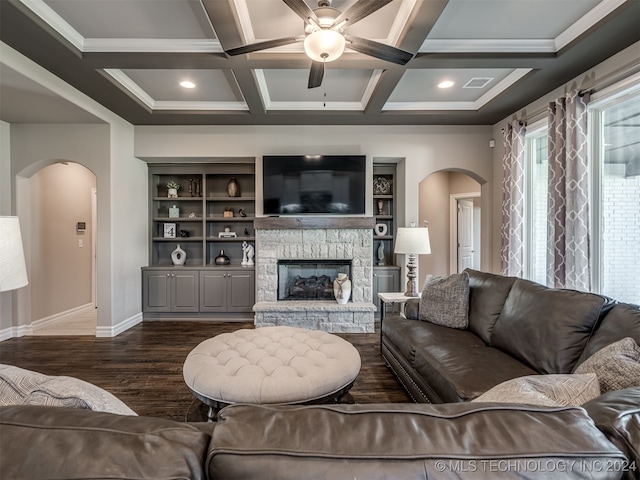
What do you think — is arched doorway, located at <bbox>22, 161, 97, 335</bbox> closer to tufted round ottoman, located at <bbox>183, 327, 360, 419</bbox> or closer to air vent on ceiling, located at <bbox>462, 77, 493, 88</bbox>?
tufted round ottoman, located at <bbox>183, 327, 360, 419</bbox>

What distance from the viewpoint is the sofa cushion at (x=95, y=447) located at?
0.57m

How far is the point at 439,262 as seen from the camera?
616cm

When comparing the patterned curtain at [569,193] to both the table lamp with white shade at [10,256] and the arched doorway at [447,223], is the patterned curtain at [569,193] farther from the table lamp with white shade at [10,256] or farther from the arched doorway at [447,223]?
the table lamp with white shade at [10,256]

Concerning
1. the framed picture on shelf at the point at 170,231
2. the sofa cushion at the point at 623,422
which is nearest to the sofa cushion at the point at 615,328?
the sofa cushion at the point at 623,422

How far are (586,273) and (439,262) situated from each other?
10.9 feet

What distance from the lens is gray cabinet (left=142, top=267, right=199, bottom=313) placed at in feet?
15.6

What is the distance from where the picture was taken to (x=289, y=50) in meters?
2.81

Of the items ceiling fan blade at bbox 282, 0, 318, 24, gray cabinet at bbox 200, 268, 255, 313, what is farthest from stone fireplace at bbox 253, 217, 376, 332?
→ ceiling fan blade at bbox 282, 0, 318, 24

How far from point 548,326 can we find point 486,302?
2.20 ft

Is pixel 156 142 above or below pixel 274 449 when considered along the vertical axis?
above

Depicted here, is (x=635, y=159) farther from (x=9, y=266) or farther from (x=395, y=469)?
(x=9, y=266)

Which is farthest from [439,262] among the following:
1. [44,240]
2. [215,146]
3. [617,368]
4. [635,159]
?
[44,240]

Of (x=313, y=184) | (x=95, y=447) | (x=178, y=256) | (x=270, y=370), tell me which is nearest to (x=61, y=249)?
(x=178, y=256)

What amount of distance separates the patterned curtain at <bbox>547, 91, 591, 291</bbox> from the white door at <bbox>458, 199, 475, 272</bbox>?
9.48 feet
